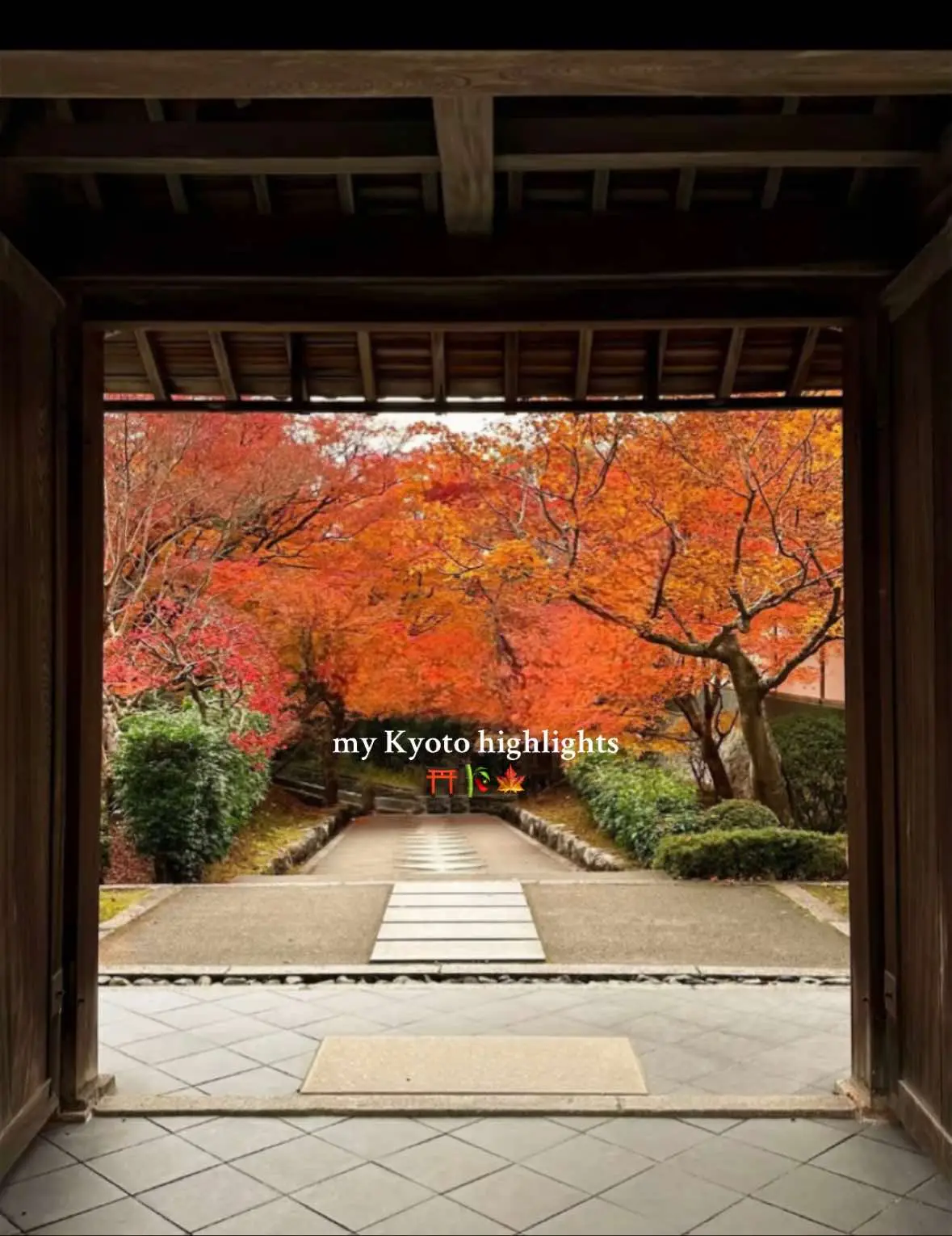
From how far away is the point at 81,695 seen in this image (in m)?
3.68

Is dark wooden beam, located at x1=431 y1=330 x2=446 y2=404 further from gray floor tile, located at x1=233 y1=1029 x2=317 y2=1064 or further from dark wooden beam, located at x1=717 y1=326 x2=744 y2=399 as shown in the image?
gray floor tile, located at x1=233 y1=1029 x2=317 y2=1064

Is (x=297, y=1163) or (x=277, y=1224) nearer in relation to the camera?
(x=277, y=1224)

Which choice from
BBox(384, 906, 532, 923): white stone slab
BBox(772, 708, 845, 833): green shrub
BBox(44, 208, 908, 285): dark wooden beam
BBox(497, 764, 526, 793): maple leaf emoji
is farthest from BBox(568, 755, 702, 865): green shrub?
BBox(44, 208, 908, 285): dark wooden beam

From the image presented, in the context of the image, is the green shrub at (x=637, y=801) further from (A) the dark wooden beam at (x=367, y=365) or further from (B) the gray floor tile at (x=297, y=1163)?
(B) the gray floor tile at (x=297, y=1163)

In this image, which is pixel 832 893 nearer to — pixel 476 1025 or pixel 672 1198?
pixel 476 1025

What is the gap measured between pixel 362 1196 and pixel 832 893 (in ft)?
21.8

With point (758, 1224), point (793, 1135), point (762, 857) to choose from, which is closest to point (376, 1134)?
point (758, 1224)

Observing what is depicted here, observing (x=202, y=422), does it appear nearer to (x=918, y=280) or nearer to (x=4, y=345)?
(x=4, y=345)

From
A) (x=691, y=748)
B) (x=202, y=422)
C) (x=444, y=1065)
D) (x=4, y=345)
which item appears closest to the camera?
(x=4, y=345)

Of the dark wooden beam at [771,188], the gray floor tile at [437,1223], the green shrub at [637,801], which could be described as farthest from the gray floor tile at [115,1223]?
the green shrub at [637,801]

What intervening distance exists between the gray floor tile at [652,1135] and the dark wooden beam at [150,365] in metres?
3.32

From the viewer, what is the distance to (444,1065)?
4.19 metres

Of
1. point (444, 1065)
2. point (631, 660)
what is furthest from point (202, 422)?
point (444, 1065)
